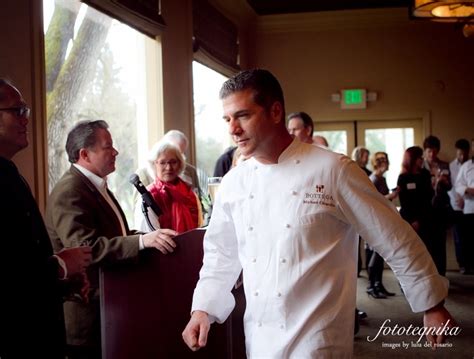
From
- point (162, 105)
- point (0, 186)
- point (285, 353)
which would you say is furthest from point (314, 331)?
point (162, 105)

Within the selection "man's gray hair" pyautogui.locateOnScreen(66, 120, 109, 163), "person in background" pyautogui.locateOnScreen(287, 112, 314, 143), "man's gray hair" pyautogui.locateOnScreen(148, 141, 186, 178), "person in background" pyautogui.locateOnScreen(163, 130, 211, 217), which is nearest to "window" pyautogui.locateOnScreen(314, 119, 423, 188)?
"person in background" pyautogui.locateOnScreen(163, 130, 211, 217)

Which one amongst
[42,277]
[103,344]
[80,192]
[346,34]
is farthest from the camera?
[346,34]

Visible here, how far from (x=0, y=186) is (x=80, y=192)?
1.72 feet

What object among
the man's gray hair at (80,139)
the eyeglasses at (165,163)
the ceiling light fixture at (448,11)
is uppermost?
the ceiling light fixture at (448,11)

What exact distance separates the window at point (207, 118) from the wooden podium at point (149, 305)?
4336 millimetres

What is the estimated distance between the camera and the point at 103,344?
1.82 m

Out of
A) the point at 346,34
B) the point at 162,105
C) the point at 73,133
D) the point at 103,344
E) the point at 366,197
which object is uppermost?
the point at 346,34

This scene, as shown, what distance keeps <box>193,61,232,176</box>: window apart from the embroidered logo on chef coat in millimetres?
4541

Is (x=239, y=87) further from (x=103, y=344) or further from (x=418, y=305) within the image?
(x=103, y=344)

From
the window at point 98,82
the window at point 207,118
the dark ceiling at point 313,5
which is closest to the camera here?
the window at point 98,82

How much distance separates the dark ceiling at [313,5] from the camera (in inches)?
314

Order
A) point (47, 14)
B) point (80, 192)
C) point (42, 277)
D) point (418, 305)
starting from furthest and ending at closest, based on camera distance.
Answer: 1. point (47, 14)
2. point (80, 192)
3. point (42, 277)
4. point (418, 305)

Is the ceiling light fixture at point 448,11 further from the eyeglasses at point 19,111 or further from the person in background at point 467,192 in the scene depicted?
the eyeglasses at point 19,111

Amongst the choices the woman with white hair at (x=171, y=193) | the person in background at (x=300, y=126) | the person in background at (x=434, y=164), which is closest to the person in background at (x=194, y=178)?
the woman with white hair at (x=171, y=193)
